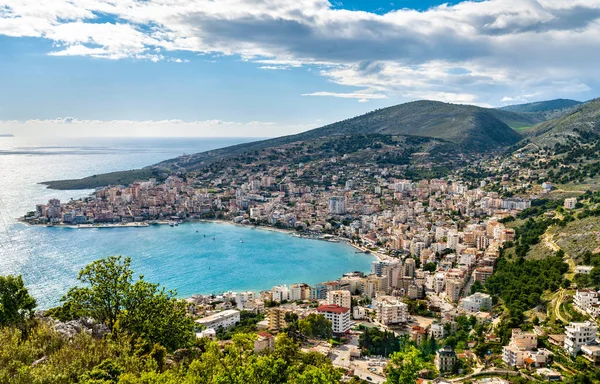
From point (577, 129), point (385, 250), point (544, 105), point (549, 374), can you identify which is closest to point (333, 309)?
point (549, 374)

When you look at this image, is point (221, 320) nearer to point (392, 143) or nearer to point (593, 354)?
point (593, 354)

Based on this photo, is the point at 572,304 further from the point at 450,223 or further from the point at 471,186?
the point at 471,186

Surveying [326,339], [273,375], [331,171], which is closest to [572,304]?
[326,339]

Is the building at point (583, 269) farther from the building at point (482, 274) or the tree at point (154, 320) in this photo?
the tree at point (154, 320)

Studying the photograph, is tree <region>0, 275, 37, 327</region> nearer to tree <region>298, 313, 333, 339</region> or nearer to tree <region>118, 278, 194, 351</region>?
tree <region>118, 278, 194, 351</region>

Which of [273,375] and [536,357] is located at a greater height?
[273,375]

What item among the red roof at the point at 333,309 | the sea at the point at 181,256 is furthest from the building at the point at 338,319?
the sea at the point at 181,256

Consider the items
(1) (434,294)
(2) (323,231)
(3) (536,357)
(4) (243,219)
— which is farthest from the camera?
(4) (243,219)
